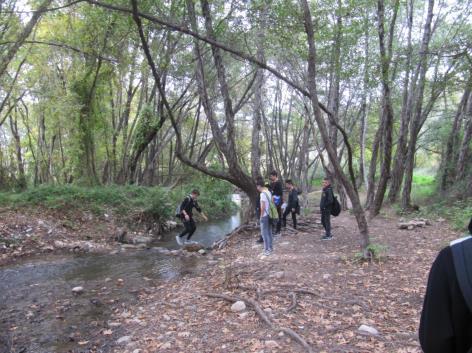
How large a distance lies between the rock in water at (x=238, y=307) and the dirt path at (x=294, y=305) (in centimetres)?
7

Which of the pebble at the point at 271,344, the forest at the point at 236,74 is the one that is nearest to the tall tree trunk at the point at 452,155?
the forest at the point at 236,74

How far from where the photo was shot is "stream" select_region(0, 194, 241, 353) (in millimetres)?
5352

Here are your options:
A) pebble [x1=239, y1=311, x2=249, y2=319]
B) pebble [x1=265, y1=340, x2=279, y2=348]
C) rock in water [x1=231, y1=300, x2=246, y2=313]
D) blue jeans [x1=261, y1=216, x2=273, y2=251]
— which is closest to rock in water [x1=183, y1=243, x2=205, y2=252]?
blue jeans [x1=261, y1=216, x2=273, y2=251]

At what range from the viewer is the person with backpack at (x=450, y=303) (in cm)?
134

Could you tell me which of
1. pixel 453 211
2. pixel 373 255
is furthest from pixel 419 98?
pixel 373 255

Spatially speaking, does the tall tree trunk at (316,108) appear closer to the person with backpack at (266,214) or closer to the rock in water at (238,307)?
the person with backpack at (266,214)

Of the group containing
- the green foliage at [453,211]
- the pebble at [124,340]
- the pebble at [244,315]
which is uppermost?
the green foliage at [453,211]

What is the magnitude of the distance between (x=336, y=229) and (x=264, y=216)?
475 centimetres

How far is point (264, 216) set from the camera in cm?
880

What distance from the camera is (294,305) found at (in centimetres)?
546

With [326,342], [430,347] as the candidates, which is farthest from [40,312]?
[430,347]

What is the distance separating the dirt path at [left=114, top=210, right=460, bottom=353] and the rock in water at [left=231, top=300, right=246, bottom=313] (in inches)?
2.7

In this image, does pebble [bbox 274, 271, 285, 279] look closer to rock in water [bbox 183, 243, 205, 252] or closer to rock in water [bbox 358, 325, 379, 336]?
rock in water [bbox 358, 325, 379, 336]

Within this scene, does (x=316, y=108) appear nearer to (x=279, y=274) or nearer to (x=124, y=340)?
(x=279, y=274)
